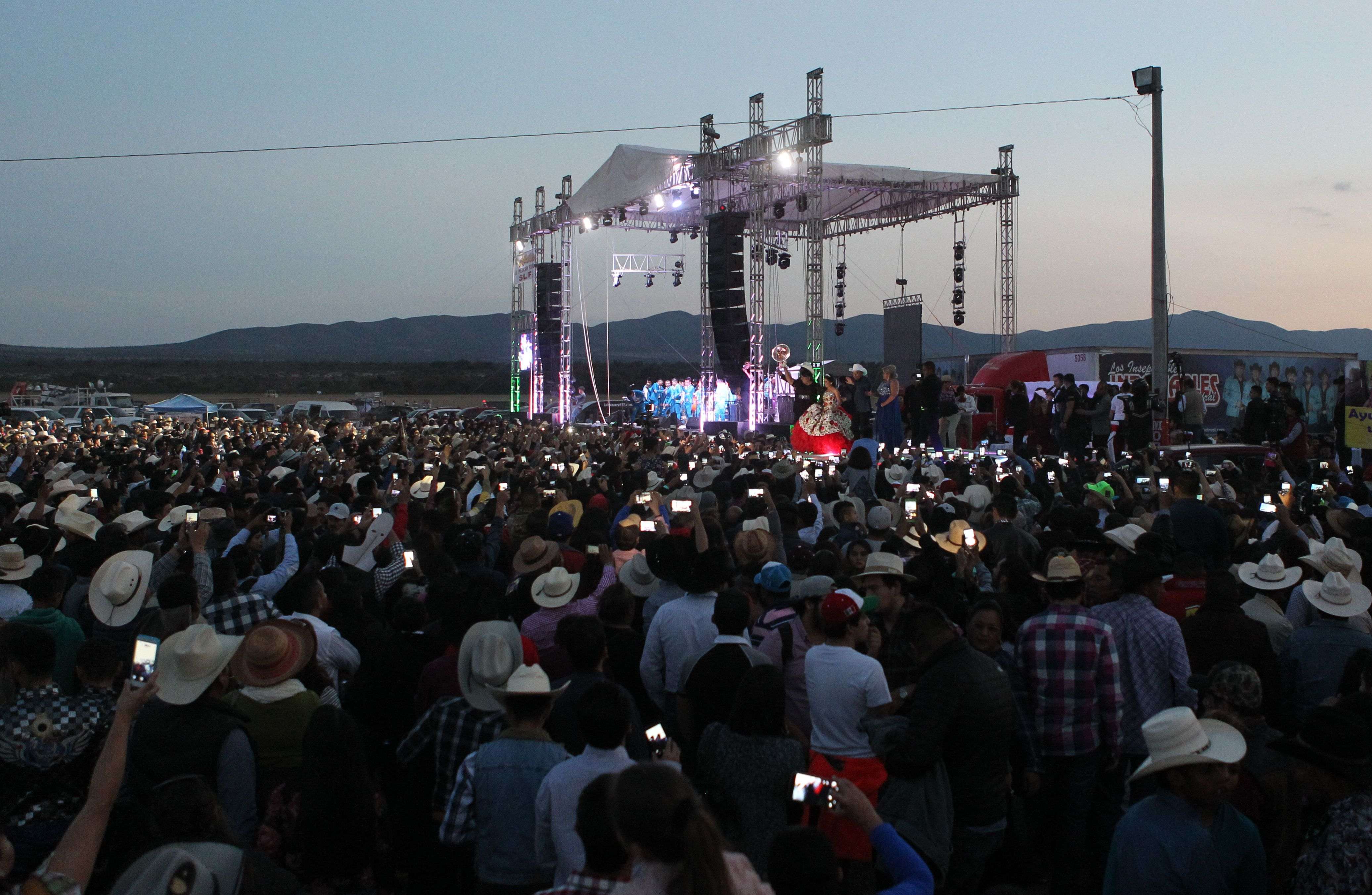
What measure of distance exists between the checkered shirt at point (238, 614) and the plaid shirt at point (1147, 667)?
3516 mm

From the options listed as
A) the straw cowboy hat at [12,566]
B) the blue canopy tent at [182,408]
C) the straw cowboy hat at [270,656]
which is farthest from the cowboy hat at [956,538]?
the blue canopy tent at [182,408]

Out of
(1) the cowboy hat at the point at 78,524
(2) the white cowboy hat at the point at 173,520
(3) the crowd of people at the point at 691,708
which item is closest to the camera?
(3) the crowd of people at the point at 691,708

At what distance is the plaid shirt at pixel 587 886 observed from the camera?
7.46ft

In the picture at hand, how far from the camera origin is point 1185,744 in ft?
8.57

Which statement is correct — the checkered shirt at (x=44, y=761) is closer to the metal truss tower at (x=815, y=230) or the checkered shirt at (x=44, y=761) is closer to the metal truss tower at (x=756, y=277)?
the metal truss tower at (x=815, y=230)

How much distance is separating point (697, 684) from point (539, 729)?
0.72 m

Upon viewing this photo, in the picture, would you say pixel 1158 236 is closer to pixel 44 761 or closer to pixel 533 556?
pixel 533 556

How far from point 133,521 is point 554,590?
364 centimetres

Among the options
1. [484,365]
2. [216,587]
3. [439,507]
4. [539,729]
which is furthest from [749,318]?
[484,365]

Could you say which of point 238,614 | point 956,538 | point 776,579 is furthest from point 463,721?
point 956,538

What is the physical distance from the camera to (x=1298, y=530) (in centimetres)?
627

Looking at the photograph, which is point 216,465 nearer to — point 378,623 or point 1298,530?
point 378,623

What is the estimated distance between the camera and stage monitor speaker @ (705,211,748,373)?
21062 millimetres

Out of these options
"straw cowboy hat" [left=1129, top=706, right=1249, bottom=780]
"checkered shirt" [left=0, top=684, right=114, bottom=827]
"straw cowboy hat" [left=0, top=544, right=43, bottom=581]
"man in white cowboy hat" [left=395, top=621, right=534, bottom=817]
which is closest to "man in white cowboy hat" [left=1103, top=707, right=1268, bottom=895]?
"straw cowboy hat" [left=1129, top=706, right=1249, bottom=780]
